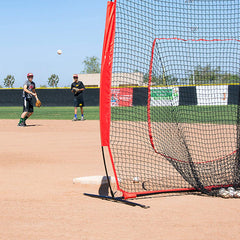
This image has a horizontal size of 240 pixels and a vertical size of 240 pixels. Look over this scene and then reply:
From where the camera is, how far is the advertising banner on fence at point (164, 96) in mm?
5848

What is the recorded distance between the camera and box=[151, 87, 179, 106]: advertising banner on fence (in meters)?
5.85

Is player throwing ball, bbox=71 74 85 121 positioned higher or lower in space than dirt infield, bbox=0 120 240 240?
higher

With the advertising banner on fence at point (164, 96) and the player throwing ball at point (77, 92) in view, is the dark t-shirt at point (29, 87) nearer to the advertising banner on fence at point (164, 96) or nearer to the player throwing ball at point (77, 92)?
the player throwing ball at point (77, 92)

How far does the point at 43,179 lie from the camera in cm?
501

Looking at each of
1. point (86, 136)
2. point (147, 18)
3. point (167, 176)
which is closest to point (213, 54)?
point (147, 18)

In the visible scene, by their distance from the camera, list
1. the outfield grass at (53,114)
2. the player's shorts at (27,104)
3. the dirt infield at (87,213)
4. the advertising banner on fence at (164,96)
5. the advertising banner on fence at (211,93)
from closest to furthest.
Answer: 1. the dirt infield at (87,213)
2. the advertising banner on fence at (164,96)
3. the advertising banner on fence at (211,93)
4. the player's shorts at (27,104)
5. the outfield grass at (53,114)

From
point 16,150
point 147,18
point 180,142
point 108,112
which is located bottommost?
point 16,150

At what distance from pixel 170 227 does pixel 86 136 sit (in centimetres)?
683

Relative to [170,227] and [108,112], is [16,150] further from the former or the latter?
[170,227]

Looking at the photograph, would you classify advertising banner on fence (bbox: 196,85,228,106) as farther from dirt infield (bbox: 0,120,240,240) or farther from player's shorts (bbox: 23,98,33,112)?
player's shorts (bbox: 23,98,33,112)

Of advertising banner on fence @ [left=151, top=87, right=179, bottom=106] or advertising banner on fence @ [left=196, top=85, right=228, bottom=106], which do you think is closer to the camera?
advertising banner on fence @ [left=151, top=87, right=179, bottom=106]

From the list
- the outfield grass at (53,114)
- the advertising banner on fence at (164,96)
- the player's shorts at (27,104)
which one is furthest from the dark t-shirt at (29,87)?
the advertising banner on fence at (164,96)

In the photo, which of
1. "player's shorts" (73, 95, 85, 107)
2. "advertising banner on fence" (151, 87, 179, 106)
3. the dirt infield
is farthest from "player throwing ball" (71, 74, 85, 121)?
the dirt infield

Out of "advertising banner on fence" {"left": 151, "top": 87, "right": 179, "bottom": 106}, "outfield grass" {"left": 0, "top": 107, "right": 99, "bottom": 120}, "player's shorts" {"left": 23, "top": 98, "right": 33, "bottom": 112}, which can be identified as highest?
"advertising banner on fence" {"left": 151, "top": 87, "right": 179, "bottom": 106}
